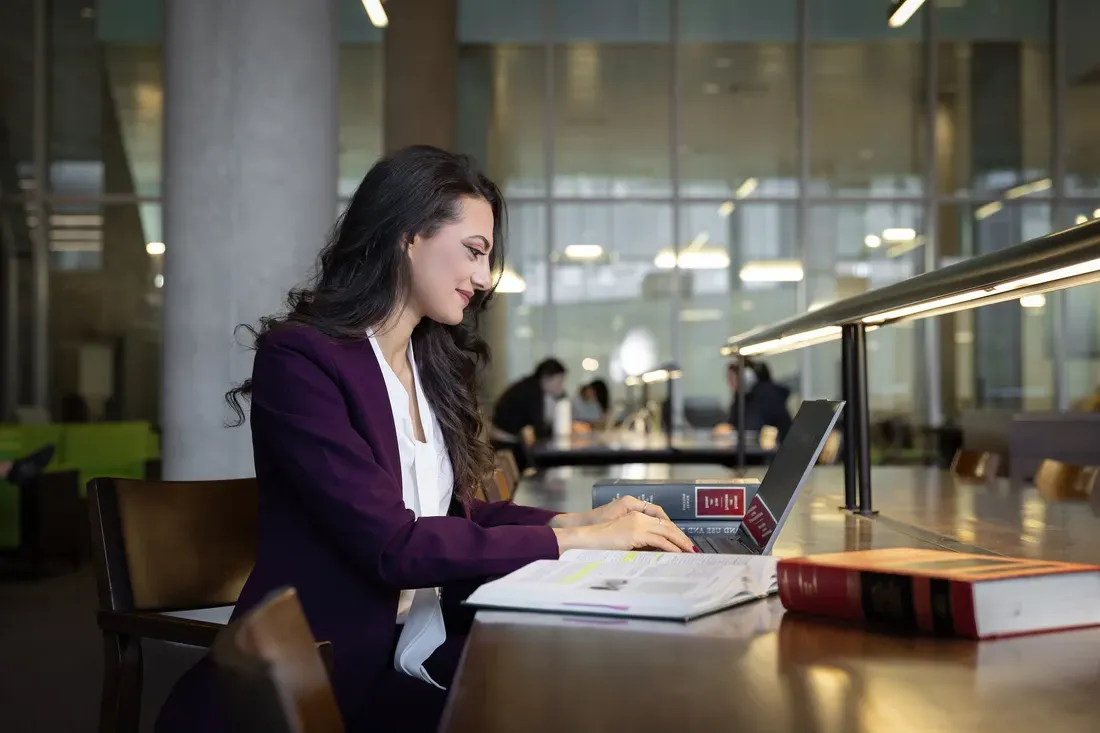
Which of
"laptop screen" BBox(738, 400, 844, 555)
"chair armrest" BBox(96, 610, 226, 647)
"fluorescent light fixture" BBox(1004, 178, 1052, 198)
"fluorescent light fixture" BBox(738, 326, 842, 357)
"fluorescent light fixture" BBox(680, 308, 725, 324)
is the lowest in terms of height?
"chair armrest" BBox(96, 610, 226, 647)

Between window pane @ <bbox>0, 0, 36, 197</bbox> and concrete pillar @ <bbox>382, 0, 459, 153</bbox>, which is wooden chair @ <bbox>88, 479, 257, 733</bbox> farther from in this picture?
window pane @ <bbox>0, 0, 36, 197</bbox>

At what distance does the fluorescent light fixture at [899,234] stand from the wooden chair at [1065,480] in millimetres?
7751

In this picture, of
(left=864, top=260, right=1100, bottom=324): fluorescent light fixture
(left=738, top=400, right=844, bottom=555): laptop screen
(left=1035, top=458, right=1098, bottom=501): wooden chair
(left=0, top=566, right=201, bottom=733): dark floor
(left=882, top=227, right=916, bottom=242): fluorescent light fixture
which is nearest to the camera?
(left=864, top=260, right=1100, bottom=324): fluorescent light fixture

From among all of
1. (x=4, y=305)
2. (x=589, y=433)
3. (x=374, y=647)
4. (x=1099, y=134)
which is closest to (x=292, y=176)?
(x=374, y=647)

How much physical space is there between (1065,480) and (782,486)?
2024 mm

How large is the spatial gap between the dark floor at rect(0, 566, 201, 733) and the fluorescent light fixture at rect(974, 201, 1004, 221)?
8.93 m

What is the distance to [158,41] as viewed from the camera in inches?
428

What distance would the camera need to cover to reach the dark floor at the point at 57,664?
3287 millimetres

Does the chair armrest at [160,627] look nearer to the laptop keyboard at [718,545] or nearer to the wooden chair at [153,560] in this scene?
the wooden chair at [153,560]

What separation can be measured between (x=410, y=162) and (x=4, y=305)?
10.3 metres

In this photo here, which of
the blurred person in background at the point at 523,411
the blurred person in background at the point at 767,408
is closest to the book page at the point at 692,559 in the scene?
the blurred person in background at the point at 767,408

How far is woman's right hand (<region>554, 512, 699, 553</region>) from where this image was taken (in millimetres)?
1475

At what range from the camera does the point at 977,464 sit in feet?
13.1

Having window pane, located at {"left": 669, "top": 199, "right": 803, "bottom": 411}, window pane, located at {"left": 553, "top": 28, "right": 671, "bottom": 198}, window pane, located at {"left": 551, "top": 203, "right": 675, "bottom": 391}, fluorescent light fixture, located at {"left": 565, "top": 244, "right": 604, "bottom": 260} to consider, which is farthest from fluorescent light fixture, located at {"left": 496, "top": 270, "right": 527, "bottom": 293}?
window pane, located at {"left": 669, "top": 199, "right": 803, "bottom": 411}
